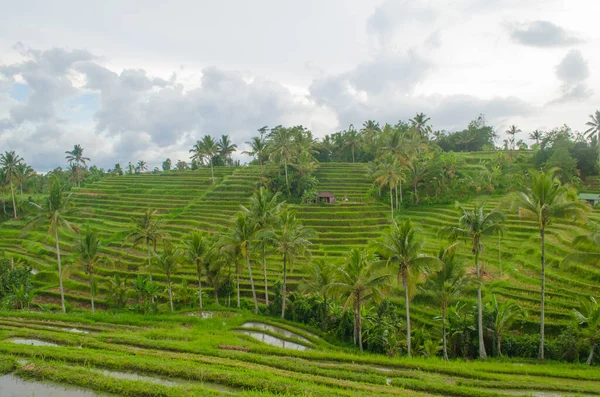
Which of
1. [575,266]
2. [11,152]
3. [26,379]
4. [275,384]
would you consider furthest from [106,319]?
[11,152]

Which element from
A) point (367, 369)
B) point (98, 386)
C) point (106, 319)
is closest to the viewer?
point (98, 386)

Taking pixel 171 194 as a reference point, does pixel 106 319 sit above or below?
below

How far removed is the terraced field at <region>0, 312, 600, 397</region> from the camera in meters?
12.6

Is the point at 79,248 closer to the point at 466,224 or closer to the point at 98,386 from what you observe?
the point at 98,386

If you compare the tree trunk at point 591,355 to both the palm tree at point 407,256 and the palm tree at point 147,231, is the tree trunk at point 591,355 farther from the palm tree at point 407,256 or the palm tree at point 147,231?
the palm tree at point 147,231

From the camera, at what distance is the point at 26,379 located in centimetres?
1323

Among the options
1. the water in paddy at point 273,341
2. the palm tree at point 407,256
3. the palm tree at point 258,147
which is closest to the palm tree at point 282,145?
the palm tree at point 258,147

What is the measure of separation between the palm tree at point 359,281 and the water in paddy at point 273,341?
342 cm

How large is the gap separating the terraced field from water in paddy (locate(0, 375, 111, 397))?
4cm

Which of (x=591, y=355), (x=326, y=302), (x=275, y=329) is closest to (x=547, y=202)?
(x=591, y=355)

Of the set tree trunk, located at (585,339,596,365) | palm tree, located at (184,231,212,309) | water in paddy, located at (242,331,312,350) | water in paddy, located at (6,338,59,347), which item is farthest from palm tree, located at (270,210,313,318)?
tree trunk, located at (585,339,596,365)

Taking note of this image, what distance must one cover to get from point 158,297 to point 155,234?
16.1ft

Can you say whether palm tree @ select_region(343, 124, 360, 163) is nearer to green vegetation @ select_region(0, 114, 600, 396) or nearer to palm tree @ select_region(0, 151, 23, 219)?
green vegetation @ select_region(0, 114, 600, 396)

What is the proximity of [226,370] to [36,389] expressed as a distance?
6417mm
